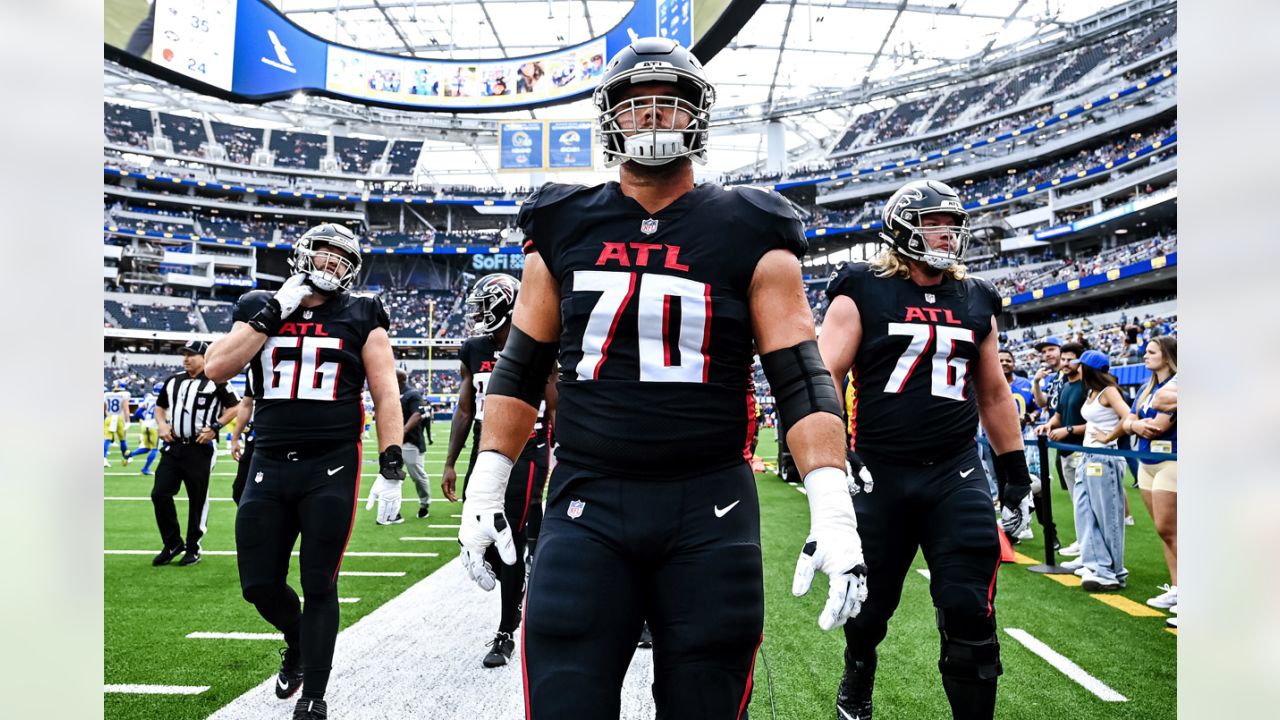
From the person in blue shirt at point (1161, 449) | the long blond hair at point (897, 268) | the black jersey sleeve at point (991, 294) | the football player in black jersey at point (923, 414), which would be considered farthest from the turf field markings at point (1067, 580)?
the long blond hair at point (897, 268)

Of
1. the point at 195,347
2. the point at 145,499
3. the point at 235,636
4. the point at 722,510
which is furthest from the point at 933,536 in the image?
the point at 145,499

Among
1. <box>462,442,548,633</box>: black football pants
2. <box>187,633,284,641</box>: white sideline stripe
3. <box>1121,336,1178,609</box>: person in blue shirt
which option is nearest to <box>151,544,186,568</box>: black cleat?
<box>187,633,284,641</box>: white sideline stripe

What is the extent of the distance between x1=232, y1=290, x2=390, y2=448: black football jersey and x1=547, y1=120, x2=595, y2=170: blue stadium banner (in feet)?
69.2

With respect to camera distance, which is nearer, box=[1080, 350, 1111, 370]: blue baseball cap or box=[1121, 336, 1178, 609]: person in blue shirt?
box=[1121, 336, 1178, 609]: person in blue shirt

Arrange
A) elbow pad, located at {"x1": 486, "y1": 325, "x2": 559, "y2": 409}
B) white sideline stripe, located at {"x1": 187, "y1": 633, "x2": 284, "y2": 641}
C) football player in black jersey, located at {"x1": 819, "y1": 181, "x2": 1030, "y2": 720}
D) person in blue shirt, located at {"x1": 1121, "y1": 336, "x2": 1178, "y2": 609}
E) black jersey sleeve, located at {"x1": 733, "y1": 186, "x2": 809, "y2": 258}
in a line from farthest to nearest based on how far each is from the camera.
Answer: person in blue shirt, located at {"x1": 1121, "y1": 336, "x2": 1178, "y2": 609}
white sideline stripe, located at {"x1": 187, "y1": 633, "x2": 284, "y2": 641}
football player in black jersey, located at {"x1": 819, "y1": 181, "x2": 1030, "y2": 720}
elbow pad, located at {"x1": 486, "y1": 325, "x2": 559, "y2": 409}
black jersey sleeve, located at {"x1": 733, "y1": 186, "x2": 809, "y2": 258}

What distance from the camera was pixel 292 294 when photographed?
3660 mm

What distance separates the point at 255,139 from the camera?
194 ft

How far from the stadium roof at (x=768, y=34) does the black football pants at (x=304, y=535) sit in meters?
31.4

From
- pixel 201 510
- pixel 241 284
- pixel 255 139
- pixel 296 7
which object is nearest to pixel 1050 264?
pixel 296 7

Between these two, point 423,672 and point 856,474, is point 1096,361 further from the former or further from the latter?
point 423,672

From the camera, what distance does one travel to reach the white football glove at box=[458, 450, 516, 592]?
2098 millimetres

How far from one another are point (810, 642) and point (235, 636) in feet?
12.2

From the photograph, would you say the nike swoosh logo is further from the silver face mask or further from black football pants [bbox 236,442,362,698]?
black football pants [bbox 236,442,362,698]
